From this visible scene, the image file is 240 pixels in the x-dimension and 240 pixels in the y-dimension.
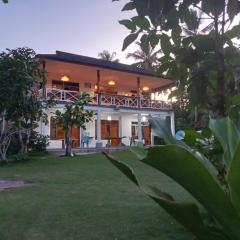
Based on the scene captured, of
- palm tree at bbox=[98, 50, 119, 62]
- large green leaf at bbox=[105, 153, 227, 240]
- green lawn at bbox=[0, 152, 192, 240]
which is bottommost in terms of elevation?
green lawn at bbox=[0, 152, 192, 240]

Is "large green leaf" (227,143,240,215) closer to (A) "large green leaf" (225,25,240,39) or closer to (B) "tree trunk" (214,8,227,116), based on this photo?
(B) "tree trunk" (214,8,227,116)

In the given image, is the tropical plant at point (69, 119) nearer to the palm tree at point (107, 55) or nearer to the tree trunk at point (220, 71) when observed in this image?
the tree trunk at point (220, 71)

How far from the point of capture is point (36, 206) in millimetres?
5805

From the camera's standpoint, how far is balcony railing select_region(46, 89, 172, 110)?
21531 mm

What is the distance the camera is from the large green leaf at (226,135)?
941mm

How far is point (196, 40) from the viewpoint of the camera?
1653 millimetres

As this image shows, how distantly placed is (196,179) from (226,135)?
32cm

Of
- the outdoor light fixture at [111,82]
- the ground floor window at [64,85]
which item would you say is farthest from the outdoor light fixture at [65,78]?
the outdoor light fixture at [111,82]

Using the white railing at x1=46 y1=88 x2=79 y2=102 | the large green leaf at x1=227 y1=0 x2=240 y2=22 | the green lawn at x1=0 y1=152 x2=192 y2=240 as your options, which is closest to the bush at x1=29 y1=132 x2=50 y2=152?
the white railing at x1=46 y1=88 x2=79 y2=102

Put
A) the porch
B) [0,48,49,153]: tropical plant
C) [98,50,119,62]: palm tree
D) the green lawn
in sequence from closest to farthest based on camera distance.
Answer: the green lawn, [0,48,49,153]: tropical plant, the porch, [98,50,119,62]: palm tree

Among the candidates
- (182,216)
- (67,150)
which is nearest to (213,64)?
(182,216)

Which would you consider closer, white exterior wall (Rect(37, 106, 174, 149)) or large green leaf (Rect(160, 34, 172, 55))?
large green leaf (Rect(160, 34, 172, 55))

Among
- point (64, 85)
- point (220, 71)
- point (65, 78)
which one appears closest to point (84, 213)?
point (220, 71)

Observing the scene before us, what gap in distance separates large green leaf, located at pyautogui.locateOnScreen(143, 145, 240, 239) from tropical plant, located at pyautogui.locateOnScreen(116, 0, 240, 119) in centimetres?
87
